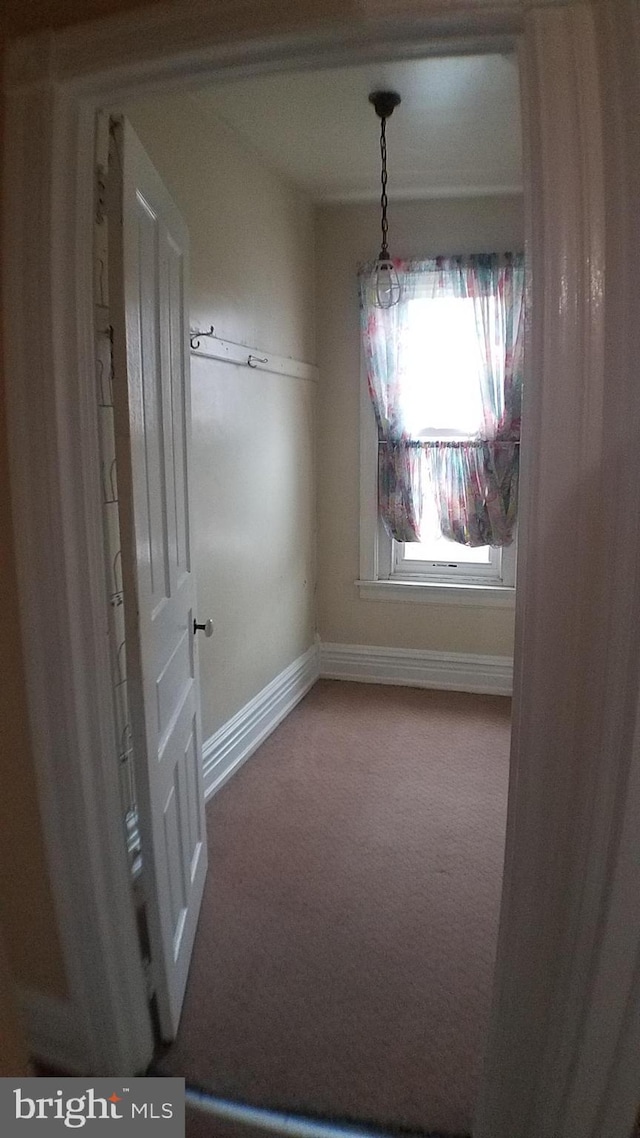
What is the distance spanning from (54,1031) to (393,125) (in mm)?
2980

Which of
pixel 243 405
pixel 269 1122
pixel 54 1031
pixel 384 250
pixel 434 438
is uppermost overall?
pixel 384 250

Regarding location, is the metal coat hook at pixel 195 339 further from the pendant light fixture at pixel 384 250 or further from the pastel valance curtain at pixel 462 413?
the pastel valance curtain at pixel 462 413

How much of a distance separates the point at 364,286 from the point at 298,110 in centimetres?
117

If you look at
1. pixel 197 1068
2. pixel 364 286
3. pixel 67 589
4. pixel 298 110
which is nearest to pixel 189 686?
pixel 67 589

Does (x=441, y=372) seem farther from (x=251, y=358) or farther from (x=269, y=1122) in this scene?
(x=269, y=1122)

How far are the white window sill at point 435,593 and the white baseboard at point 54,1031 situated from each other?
2631mm

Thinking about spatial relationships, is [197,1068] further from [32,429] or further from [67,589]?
[32,429]

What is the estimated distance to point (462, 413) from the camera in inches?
138

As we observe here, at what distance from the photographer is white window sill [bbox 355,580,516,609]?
3646 mm

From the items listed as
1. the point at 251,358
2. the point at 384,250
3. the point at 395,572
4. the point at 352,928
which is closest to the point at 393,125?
the point at 384,250

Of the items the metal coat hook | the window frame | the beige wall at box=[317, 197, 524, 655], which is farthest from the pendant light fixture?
the metal coat hook

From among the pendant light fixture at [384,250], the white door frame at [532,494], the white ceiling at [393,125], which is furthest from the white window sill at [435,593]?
the white door frame at [532,494]

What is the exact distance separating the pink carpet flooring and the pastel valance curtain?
3.70ft

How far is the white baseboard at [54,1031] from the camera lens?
1.47 m
